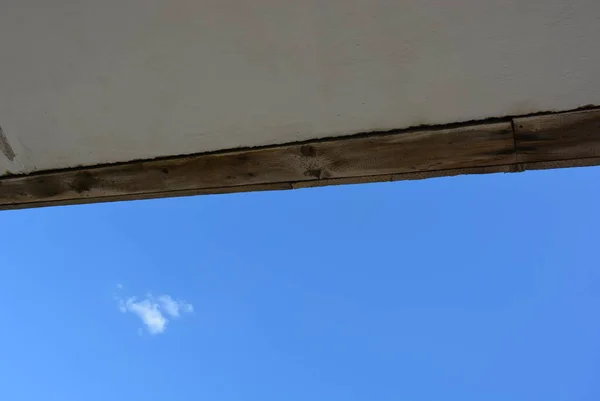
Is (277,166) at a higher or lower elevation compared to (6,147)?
lower

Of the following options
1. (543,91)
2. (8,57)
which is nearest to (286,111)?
(543,91)

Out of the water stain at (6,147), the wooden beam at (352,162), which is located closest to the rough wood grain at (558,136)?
the wooden beam at (352,162)

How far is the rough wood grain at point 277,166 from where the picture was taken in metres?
1.12

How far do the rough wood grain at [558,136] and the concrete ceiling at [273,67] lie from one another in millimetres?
27

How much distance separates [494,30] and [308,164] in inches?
19.7

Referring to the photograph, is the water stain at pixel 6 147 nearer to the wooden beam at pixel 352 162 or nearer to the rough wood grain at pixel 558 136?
the wooden beam at pixel 352 162

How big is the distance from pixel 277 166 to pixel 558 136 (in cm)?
62

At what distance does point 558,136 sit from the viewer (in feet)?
3.48

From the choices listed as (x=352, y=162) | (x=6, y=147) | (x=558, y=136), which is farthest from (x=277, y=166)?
(x=6, y=147)

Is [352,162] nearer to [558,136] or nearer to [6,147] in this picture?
[558,136]

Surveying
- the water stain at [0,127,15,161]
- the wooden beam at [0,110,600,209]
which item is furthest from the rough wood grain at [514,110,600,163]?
the water stain at [0,127,15,161]

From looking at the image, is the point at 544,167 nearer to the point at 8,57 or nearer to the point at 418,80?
the point at 418,80

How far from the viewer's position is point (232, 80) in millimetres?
1168

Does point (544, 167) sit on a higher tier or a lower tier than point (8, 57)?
lower
